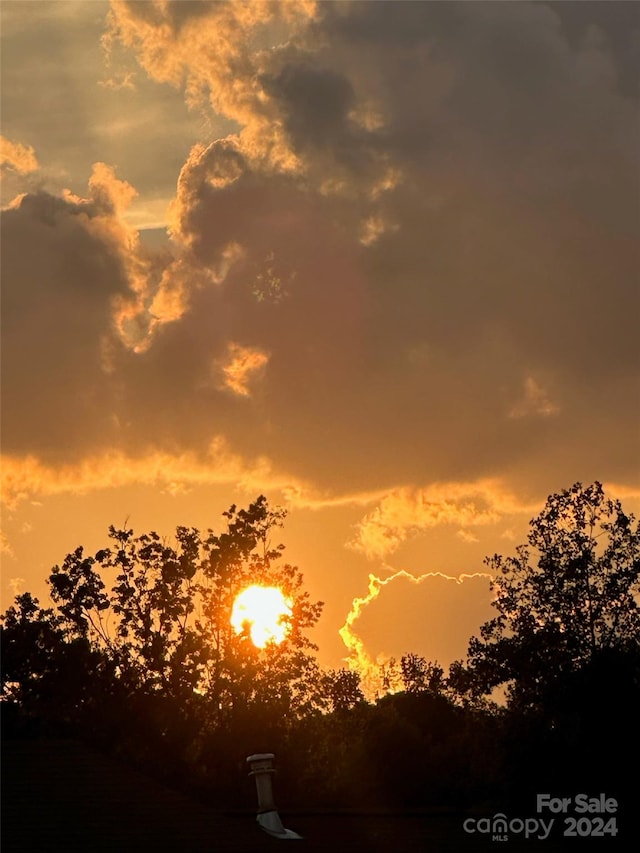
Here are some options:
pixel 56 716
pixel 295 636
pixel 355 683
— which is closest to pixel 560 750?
pixel 295 636

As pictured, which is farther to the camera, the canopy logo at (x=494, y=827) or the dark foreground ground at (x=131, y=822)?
the canopy logo at (x=494, y=827)

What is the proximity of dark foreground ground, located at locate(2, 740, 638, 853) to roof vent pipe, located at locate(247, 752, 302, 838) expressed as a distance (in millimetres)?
319

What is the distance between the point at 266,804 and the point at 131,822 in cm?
406

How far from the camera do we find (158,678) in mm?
76562

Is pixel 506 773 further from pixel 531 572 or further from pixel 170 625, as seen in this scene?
pixel 170 625

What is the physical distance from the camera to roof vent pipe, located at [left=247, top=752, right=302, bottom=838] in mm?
31438

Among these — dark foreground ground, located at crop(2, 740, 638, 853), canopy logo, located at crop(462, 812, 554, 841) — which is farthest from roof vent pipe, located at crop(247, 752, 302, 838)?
canopy logo, located at crop(462, 812, 554, 841)


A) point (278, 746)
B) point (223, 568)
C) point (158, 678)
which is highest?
point (223, 568)

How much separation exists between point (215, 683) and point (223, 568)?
732 cm

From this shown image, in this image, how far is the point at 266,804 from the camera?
3203 centimetres

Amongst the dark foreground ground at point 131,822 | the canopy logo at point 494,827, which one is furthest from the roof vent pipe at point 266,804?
the canopy logo at point 494,827

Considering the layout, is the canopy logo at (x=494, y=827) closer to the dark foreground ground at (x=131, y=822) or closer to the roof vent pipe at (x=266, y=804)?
the dark foreground ground at (x=131, y=822)

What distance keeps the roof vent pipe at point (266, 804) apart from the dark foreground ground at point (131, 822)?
12.6 inches

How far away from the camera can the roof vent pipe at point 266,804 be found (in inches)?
1238
